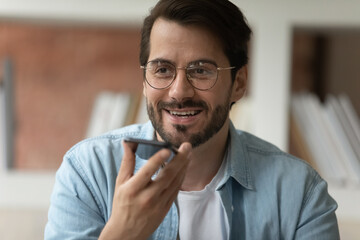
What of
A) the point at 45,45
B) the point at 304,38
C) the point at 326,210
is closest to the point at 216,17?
the point at 326,210

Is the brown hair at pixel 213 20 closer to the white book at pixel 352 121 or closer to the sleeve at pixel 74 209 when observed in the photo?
the sleeve at pixel 74 209

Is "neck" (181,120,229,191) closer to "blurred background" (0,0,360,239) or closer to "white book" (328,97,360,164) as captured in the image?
"blurred background" (0,0,360,239)

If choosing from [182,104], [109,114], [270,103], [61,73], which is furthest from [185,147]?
[61,73]

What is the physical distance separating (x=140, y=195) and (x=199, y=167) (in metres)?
0.37

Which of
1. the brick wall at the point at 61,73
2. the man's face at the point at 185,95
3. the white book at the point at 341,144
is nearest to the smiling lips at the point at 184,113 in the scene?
the man's face at the point at 185,95

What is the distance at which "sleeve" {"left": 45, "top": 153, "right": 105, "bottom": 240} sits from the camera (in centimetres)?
113

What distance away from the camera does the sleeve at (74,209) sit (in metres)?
1.13

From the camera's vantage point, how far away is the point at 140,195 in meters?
0.97

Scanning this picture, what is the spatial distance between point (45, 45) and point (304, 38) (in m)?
1.08

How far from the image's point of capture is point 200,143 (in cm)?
120

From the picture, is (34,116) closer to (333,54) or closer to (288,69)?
(288,69)

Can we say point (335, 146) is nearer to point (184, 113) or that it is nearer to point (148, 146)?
point (184, 113)

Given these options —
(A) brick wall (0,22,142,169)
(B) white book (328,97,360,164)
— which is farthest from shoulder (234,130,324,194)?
(A) brick wall (0,22,142,169)

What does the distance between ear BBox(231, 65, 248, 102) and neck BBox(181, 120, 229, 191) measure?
0.28 feet
